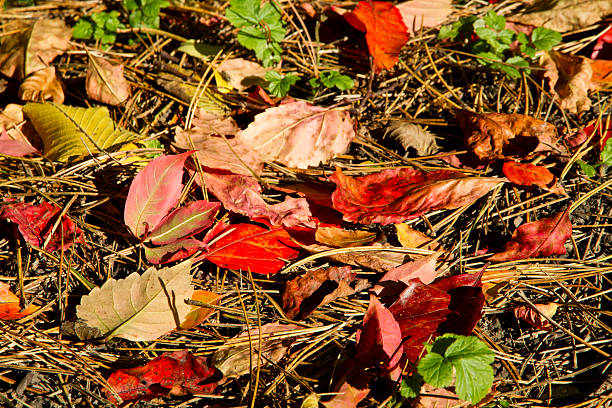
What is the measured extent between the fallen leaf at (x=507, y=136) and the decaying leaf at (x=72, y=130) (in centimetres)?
152

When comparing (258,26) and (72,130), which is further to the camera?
(258,26)

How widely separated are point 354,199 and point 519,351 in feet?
2.68

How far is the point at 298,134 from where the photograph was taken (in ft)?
6.43

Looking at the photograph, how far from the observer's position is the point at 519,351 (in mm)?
1631

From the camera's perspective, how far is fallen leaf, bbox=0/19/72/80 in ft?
7.17

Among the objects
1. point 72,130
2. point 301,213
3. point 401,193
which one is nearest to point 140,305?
point 301,213

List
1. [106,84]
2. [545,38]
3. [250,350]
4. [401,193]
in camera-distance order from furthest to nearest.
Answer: [545,38]
[106,84]
[401,193]
[250,350]

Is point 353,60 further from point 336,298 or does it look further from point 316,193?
point 336,298

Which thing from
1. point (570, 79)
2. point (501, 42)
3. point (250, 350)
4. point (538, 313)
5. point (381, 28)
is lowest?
point (538, 313)

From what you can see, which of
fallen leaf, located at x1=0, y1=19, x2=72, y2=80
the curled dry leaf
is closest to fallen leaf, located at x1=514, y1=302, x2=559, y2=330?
the curled dry leaf

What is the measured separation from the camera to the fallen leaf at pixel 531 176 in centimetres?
188

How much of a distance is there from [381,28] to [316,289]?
1.39 meters

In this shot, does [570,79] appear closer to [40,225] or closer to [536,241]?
[536,241]

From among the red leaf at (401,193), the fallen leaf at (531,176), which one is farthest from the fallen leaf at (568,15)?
the red leaf at (401,193)
